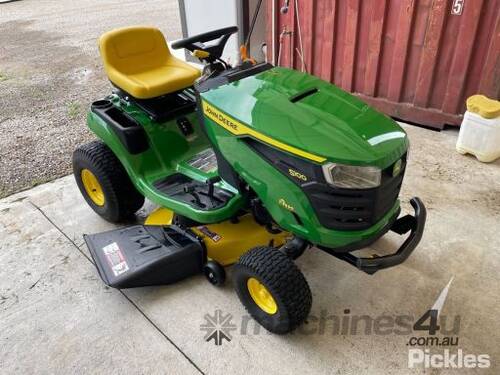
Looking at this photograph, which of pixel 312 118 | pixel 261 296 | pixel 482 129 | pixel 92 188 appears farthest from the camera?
pixel 482 129

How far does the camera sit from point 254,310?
6.55 feet

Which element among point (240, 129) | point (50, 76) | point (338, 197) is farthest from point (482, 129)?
point (50, 76)

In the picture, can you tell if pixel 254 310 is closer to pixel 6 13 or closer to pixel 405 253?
pixel 405 253

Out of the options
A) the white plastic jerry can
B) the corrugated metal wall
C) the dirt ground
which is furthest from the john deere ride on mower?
the corrugated metal wall

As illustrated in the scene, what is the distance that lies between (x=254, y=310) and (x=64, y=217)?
153cm

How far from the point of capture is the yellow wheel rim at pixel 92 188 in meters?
2.74

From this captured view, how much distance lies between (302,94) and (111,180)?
1268 millimetres

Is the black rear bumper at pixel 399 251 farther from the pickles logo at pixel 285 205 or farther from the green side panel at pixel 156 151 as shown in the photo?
the green side panel at pixel 156 151

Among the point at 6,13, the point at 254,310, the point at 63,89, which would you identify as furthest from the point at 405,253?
the point at 6,13

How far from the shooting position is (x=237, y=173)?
2008 mm

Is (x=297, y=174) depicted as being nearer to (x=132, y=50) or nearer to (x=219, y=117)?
(x=219, y=117)

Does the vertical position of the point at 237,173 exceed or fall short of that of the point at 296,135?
it falls short

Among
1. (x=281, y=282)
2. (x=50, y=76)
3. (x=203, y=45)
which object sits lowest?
(x=50, y=76)

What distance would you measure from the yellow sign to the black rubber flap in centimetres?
64
